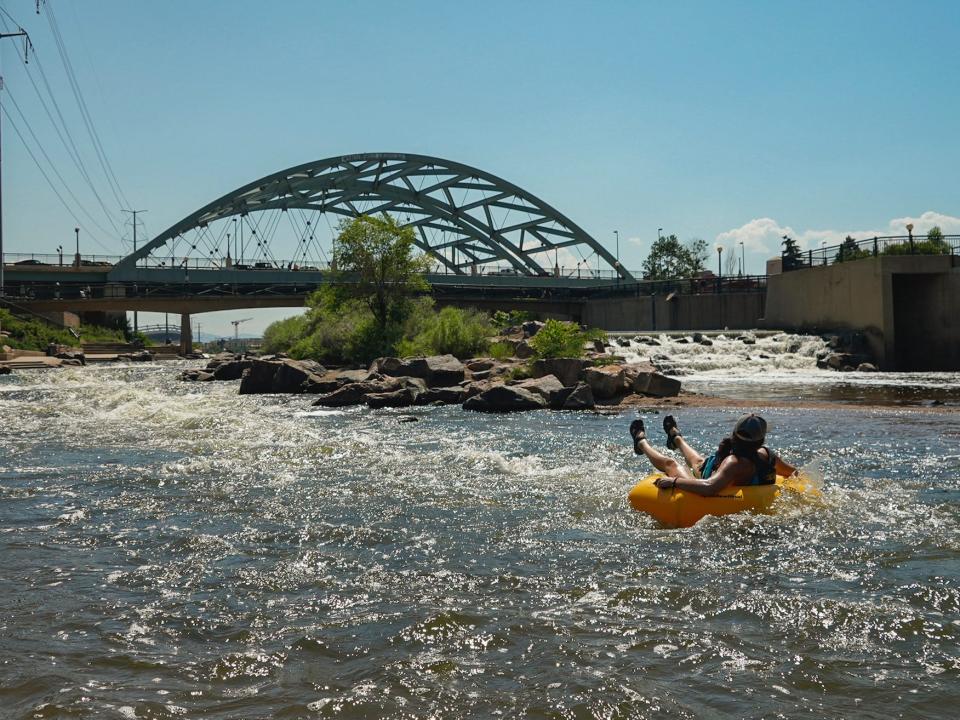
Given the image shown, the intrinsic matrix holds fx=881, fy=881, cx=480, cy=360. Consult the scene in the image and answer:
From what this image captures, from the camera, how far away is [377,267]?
34406 mm

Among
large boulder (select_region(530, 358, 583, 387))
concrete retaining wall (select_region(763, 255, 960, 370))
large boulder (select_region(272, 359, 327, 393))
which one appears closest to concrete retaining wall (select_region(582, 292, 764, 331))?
concrete retaining wall (select_region(763, 255, 960, 370))

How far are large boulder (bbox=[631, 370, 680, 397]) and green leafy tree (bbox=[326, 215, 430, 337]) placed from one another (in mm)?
15768

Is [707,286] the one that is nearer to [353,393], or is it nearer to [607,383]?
[607,383]

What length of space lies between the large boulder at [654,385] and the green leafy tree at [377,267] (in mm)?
15768

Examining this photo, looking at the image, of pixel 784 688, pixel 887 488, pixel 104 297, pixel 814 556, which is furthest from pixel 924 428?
pixel 104 297

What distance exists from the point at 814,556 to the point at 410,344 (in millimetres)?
23994

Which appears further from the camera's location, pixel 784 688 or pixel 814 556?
pixel 814 556

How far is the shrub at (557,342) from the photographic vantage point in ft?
74.6

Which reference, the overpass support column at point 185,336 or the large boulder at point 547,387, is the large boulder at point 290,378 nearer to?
the large boulder at point 547,387

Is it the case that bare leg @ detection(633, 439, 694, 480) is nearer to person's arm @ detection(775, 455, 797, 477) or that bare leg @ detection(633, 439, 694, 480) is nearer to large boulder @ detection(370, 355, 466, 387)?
person's arm @ detection(775, 455, 797, 477)

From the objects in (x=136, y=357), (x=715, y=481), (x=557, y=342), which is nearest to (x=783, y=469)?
(x=715, y=481)

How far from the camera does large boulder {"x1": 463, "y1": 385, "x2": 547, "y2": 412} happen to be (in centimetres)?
1773

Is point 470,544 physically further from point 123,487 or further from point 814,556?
point 123,487

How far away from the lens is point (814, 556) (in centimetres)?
634
